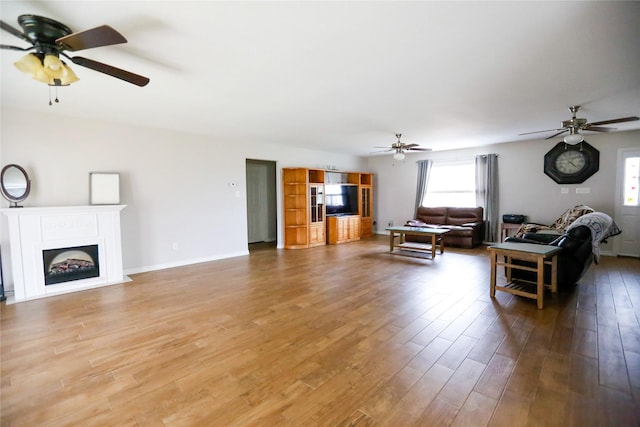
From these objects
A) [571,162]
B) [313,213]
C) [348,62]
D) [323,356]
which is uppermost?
[348,62]

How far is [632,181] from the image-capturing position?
5.64m

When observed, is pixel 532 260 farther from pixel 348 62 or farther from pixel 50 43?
pixel 50 43

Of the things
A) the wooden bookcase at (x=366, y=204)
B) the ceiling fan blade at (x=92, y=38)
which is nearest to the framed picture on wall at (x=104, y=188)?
the ceiling fan blade at (x=92, y=38)

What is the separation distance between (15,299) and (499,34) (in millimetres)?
5906

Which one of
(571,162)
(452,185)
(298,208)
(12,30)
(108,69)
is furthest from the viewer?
(452,185)

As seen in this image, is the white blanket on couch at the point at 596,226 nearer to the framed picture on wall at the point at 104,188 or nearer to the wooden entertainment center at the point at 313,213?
the wooden entertainment center at the point at 313,213

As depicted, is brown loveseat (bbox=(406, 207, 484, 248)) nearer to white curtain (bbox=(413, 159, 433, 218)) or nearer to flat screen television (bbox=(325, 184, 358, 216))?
white curtain (bbox=(413, 159, 433, 218))

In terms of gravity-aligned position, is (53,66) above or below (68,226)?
above

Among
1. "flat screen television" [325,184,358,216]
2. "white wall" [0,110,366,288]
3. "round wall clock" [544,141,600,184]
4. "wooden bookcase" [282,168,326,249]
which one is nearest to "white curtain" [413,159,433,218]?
"flat screen television" [325,184,358,216]

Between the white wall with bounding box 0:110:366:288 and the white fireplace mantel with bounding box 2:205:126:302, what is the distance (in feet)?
1.20

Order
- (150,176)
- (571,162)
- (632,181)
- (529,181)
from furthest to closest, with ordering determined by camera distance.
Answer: (529,181) < (571,162) < (632,181) < (150,176)

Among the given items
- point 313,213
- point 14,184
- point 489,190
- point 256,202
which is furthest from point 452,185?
point 14,184

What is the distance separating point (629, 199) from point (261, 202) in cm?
802

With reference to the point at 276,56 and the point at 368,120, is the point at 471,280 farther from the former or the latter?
the point at 276,56
